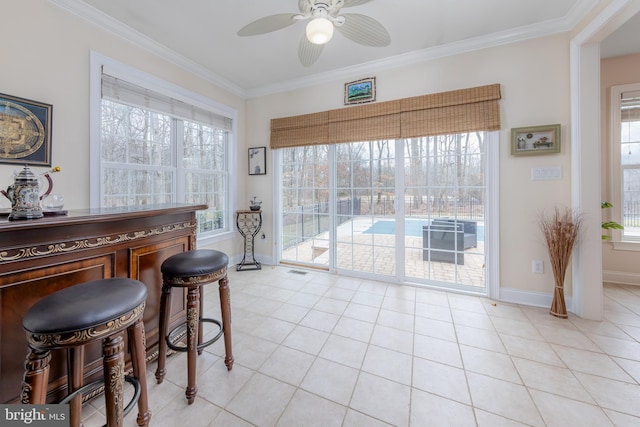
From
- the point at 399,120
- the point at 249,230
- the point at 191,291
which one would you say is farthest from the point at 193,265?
the point at 399,120

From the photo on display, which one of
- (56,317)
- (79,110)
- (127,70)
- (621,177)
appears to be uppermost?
(127,70)

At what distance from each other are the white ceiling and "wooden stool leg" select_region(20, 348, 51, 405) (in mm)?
2641

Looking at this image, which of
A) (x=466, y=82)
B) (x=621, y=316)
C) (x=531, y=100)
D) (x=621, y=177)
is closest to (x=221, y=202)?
(x=466, y=82)

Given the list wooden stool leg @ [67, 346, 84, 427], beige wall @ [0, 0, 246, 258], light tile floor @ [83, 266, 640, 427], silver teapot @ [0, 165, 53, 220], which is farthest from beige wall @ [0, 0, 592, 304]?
wooden stool leg @ [67, 346, 84, 427]

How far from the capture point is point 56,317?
84 cm

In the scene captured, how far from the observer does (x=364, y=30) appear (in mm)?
1880

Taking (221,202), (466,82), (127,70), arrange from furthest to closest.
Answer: (221,202) < (466,82) < (127,70)

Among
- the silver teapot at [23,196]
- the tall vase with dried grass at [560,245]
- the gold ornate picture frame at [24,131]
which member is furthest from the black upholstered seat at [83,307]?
the tall vase with dried grass at [560,245]

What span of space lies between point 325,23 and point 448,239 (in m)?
2.56

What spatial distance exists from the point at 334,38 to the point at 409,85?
3.44ft

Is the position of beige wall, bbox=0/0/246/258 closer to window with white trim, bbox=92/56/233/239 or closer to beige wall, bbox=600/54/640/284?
window with white trim, bbox=92/56/233/239

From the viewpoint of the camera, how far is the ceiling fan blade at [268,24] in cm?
176

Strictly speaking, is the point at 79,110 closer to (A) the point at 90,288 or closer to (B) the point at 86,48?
(B) the point at 86,48

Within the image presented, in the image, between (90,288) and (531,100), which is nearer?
(90,288)
